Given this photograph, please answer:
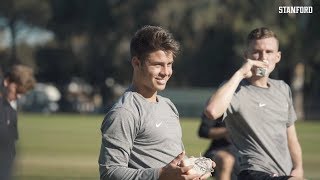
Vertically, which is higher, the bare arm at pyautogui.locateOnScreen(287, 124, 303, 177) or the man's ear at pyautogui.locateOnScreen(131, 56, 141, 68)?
the man's ear at pyautogui.locateOnScreen(131, 56, 141, 68)

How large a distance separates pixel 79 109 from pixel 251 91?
189ft

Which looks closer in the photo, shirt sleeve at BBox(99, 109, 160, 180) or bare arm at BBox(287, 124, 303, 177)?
shirt sleeve at BBox(99, 109, 160, 180)

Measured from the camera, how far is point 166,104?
4.51 meters

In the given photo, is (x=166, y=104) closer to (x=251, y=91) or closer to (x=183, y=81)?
(x=251, y=91)

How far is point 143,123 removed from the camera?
4.24m

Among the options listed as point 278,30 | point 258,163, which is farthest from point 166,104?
point 278,30

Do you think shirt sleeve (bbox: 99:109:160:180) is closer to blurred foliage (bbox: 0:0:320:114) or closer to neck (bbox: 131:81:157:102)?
neck (bbox: 131:81:157:102)

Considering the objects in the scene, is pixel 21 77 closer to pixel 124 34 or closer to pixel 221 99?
pixel 221 99

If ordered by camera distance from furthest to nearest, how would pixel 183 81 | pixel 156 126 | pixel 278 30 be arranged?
pixel 183 81 < pixel 278 30 < pixel 156 126

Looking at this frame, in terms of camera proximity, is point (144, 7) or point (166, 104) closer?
point (166, 104)

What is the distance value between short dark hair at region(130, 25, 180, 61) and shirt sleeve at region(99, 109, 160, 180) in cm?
32

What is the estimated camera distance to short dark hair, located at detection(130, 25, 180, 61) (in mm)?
4266

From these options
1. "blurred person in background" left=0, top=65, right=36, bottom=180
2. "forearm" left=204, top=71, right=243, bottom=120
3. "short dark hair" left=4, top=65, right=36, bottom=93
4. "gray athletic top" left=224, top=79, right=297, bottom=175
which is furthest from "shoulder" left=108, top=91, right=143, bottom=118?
"short dark hair" left=4, top=65, right=36, bottom=93

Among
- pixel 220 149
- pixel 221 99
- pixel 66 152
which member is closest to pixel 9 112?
pixel 220 149
